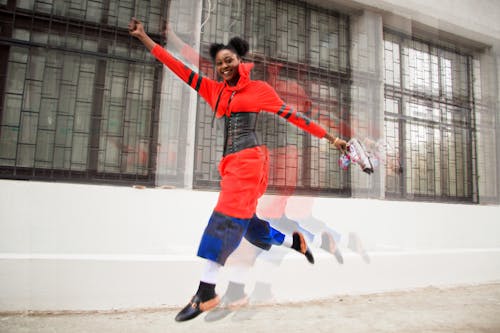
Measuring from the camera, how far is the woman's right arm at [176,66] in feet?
6.64

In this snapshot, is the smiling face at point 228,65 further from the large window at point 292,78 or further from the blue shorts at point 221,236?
the blue shorts at point 221,236

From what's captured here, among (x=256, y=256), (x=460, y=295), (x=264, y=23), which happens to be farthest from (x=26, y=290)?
(x=460, y=295)

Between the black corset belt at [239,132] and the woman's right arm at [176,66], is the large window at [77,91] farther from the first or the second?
the black corset belt at [239,132]

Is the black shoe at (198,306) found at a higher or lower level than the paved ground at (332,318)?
higher

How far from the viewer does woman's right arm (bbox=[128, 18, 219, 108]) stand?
202 cm

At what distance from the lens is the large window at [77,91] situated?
7.79 ft

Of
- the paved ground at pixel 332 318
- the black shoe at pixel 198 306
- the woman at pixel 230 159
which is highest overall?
the woman at pixel 230 159

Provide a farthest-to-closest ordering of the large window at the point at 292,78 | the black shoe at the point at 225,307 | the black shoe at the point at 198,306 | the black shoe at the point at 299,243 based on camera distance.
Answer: the large window at the point at 292,78 < the black shoe at the point at 299,243 < the black shoe at the point at 225,307 < the black shoe at the point at 198,306

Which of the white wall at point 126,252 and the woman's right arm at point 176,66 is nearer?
the woman's right arm at point 176,66

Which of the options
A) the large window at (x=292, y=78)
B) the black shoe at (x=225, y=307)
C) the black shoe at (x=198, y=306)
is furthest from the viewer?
the large window at (x=292, y=78)

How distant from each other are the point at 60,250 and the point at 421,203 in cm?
340

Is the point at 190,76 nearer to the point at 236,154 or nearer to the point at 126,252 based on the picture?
the point at 236,154

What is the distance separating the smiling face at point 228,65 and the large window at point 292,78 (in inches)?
23.8

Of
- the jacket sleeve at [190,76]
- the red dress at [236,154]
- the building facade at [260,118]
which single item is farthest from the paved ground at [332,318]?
the jacket sleeve at [190,76]
